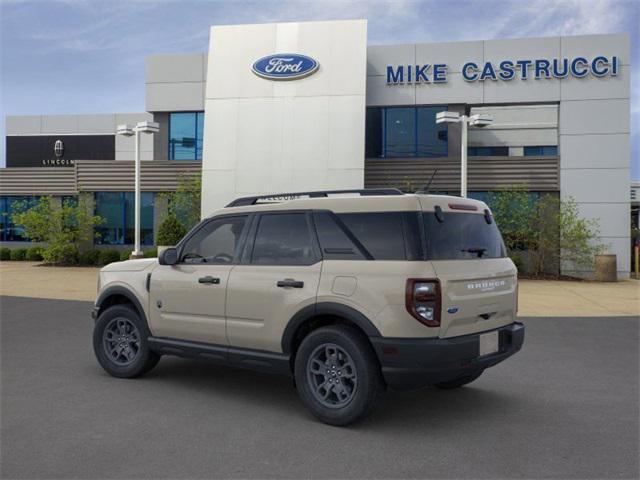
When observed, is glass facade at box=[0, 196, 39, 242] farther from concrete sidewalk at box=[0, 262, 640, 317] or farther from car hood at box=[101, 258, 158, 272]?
car hood at box=[101, 258, 158, 272]

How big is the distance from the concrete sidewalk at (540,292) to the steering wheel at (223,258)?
25.3 feet

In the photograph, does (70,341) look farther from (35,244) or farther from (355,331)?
(35,244)

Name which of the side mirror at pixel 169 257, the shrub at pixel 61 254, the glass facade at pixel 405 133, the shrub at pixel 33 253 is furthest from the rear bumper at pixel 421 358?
the shrub at pixel 33 253

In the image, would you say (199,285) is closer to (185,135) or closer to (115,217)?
(185,135)

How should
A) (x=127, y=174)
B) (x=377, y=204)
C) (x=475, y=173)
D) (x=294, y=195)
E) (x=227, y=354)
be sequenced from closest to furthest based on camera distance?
(x=377, y=204)
(x=227, y=354)
(x=294, y=195)
(x=475, y=173)
(x=127, y=174)

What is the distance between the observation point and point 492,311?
495cm

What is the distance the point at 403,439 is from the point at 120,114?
1696 inches

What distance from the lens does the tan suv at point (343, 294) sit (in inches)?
175

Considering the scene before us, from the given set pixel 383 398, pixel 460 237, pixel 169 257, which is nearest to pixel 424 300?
pixel 460 237

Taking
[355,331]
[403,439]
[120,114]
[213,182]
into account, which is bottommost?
[403,439]

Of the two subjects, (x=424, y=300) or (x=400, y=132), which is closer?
(x=424, y=300)

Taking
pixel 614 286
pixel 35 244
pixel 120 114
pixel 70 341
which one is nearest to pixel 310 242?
pixel 70 341

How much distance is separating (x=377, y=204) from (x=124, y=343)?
11.0 ft

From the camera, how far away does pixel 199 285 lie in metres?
5.64
